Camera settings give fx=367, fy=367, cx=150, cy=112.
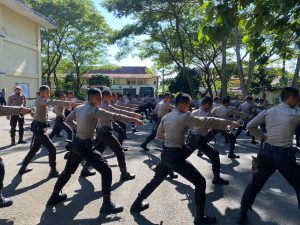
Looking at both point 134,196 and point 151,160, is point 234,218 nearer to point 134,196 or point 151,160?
point 134,196

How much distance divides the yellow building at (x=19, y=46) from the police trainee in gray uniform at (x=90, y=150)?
68.7 feet

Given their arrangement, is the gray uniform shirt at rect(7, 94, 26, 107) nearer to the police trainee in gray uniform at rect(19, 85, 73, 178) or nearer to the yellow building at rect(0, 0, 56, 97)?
the police trainee in gray uniform at rect(19, 85, 73, 178)

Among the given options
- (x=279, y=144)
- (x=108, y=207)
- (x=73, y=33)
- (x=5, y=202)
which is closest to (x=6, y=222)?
(x=5, y=202)

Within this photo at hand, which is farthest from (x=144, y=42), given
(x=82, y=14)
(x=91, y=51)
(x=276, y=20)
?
(x=276, y=20)

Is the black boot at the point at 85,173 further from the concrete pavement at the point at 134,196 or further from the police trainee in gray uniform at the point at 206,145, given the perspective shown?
the police trainee in gray uniform at the point at 206,145

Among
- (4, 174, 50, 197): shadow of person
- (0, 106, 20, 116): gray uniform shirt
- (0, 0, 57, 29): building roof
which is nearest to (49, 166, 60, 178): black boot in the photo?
(4, 174, 50, 197): shadow of person

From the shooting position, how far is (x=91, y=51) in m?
41.8

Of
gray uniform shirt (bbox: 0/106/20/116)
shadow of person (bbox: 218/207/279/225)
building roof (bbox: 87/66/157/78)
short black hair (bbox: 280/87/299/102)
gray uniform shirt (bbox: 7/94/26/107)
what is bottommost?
shadow of person (bbox: 218/207/279/225)

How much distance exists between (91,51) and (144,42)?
11779 mm

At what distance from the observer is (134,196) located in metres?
5.99

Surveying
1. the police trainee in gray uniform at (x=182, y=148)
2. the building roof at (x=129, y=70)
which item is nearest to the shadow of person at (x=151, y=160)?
the police trainee in gray uniform at (x=182, y=148)

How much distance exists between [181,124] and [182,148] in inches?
13.2

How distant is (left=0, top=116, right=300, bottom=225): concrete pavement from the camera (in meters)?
4.96

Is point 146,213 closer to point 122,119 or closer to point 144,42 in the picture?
point 122,119
